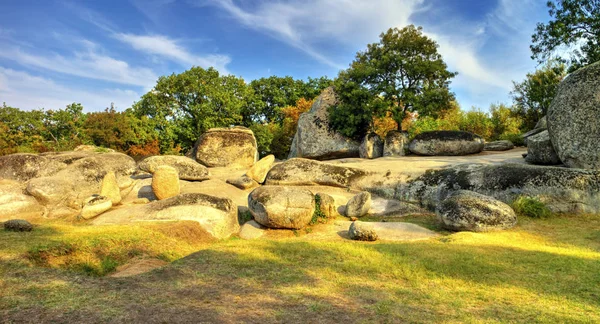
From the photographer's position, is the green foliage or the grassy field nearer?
the grassy field

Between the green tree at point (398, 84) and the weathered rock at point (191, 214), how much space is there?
13795mm

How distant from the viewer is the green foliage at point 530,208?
12.0m

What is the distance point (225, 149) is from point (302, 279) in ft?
54.2

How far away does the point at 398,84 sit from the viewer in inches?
999

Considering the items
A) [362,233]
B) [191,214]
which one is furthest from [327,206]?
[191,214]

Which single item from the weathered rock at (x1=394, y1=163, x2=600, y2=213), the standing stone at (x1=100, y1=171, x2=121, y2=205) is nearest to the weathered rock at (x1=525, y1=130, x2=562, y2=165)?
the weathered rock at (x1=394, y1=163, x2=600, y2=213)

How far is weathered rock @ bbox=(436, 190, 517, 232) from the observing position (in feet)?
36.4

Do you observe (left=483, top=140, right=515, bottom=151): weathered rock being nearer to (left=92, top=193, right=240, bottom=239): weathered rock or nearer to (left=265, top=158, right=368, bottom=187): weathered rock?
(left=265, top=158, right=368, bottom=187): weathered rock

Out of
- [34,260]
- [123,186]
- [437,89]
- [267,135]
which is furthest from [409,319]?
[267,135]

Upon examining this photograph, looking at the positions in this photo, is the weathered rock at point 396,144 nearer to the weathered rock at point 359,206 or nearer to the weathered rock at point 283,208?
the weathered rock at point 359,206

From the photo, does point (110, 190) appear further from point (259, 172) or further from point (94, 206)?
point (259, 172)

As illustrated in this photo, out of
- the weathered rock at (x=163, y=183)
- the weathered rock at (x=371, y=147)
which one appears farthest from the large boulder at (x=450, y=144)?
the weathered rock at (x=163, y=183)

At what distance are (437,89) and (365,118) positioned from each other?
508 centimetres

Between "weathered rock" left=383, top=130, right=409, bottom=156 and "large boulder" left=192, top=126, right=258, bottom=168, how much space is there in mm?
8366
